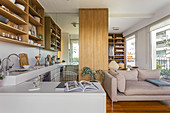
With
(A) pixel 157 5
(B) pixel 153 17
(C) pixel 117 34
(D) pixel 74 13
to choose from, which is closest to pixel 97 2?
(D) pixel 74 13

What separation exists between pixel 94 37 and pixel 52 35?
5.45 ft

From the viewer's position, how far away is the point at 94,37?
376cm

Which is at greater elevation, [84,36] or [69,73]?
[84,36]

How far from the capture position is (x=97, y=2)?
3322 mm

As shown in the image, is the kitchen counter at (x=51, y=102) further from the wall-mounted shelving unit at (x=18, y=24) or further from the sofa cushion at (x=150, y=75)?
the sofa cushion at (x=150, y=75)

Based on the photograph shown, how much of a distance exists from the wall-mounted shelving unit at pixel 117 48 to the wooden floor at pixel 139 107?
5.32 meters

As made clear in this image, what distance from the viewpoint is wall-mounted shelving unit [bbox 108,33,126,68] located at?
7887 millimetres

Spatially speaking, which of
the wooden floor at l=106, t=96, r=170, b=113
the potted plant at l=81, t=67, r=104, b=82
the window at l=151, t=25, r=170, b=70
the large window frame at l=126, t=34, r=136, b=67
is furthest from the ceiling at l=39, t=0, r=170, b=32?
the large window frame at l=126, t=34, r=136, b=67

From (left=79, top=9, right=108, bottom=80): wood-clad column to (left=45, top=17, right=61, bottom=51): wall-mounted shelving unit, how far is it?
0.97 m

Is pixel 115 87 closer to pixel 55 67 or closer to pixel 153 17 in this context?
pixel 55 67

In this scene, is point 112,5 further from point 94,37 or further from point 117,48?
point 117,48

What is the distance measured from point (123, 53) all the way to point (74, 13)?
212 inches

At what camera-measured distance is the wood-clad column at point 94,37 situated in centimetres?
375

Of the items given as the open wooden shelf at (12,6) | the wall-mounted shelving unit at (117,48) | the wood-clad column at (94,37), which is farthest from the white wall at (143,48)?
the open wooden shelf at (12,6)
